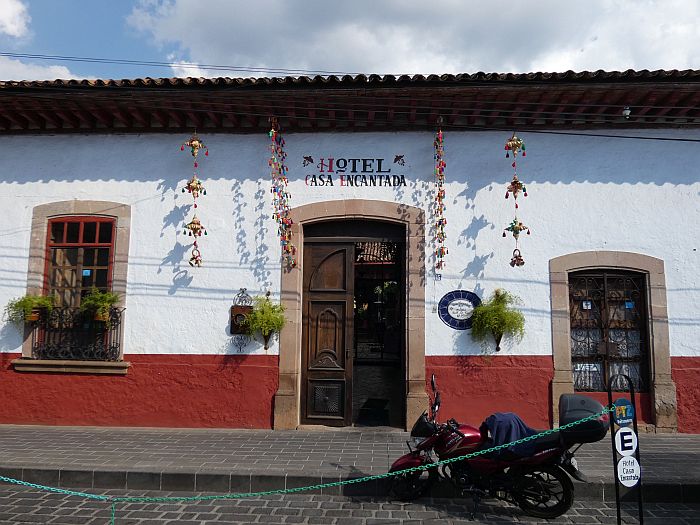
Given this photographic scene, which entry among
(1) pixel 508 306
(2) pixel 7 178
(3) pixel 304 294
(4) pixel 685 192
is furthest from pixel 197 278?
(4) pixel 685 192

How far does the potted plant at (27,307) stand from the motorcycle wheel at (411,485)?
19.5 ft

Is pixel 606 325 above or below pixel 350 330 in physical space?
above

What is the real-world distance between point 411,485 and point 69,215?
655cm

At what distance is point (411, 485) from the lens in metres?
5.38

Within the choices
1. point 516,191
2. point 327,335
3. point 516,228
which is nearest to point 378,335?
point 327,335

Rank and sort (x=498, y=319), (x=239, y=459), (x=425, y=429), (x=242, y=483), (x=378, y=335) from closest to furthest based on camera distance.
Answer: (x=425, y=429) → (x=242, y=483) → (x=239, y=459) → (x=498, y=319) → (x=378, y=335)

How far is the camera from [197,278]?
26.8 feet

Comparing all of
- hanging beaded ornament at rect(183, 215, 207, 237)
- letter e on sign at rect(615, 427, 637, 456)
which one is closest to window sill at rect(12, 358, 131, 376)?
hanging beaded ornament at rect(183, 215, 207, 237)

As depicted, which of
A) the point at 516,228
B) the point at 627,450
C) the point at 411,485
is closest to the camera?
the point at 627,450

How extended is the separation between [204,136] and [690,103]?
7.32 m

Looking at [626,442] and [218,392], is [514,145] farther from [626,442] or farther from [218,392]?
[218,392]

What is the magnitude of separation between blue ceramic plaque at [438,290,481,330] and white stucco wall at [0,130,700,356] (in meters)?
0.10

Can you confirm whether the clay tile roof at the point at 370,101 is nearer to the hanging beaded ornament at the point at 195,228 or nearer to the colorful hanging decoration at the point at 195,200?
the colorful hanging decoration at the point at 195,200

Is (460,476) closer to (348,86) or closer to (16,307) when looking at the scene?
(348,86)
